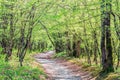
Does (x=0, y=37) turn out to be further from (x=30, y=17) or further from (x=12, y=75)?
(x=12, y=75)

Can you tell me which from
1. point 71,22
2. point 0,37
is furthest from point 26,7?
point 71,22

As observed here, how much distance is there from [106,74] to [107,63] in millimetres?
894

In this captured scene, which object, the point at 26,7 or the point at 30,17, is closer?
the point at 26,7

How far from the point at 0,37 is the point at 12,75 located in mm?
7818

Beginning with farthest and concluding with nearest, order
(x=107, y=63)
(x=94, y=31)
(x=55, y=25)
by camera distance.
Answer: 1. (x=55, y=25)
2. (x=94, y=31)
3. (x=107, y=63)

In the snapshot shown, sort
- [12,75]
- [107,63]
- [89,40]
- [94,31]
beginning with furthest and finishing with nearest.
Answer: [89,40] < [94,31] < [107,63] < [12,75]

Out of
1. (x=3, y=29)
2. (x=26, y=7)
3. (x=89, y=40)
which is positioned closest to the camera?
(x=26, y=7)

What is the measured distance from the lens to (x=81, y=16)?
27234 millimetres

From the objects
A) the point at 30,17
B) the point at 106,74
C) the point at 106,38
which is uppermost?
the point at 30,17

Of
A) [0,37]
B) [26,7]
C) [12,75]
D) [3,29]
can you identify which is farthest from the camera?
[0,37]

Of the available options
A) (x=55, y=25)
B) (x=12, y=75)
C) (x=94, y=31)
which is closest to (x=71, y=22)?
(x=94, y=31)

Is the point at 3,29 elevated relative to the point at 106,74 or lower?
elevated

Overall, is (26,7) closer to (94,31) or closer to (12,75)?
(12,75)

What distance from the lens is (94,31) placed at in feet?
84.3
